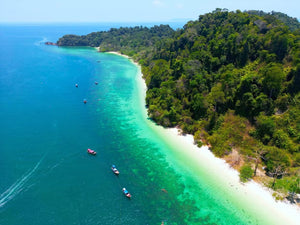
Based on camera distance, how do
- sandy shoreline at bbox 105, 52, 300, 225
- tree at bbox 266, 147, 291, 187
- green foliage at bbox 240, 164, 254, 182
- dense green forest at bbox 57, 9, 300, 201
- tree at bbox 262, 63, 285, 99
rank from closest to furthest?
1. sandy shoreline at bbox 105, 52, 300, 225
2. tree at bbox 266, 147, 291, 187
3. green foliage at bbox 240, 164, 254, 182
4. dense green forest at bbox 57, 9, 300, 201
5. tree at bbox 262, 63, 285, 99

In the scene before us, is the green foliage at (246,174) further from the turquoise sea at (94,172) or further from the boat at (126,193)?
the boat at (126,193)

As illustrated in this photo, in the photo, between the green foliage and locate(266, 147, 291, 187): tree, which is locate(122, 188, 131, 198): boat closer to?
the green foliage

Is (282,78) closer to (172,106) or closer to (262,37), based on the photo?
(262,37)

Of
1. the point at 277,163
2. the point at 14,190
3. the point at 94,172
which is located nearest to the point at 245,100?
the point at 277,163

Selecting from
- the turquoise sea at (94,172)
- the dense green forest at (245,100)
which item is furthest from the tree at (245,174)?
the turquoise sea at (94,172)

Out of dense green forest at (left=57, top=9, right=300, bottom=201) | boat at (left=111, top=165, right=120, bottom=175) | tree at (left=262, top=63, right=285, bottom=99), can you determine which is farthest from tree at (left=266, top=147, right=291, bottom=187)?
boat at (left=111, top=165, right=120, bottom=175)

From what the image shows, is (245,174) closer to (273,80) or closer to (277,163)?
(277,163)
